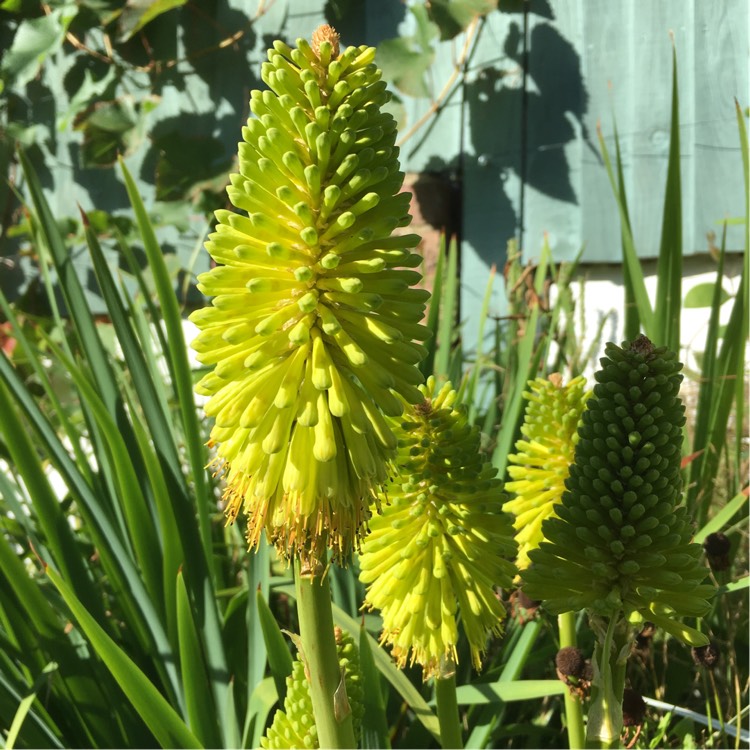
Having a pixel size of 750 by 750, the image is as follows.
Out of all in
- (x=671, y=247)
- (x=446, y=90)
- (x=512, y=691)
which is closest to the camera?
(x=512, y=691)

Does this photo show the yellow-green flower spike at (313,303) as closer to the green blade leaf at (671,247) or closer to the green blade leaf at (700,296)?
the green blade leaf at (671,247)

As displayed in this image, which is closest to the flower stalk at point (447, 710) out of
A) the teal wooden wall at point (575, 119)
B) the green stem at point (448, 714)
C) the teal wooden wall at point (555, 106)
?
the green stem at point (448, 714)

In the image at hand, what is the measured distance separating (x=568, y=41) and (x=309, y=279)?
2452 millimetres

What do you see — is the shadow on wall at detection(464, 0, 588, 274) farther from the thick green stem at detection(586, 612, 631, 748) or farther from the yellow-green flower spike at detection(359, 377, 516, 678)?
the thick green stem at detection(586, 612, 631, 748)

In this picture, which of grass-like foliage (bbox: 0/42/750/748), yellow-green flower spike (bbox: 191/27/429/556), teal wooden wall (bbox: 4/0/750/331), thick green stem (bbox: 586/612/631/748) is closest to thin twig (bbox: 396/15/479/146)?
teal wooden wall (bbox: 4/0/750/331)

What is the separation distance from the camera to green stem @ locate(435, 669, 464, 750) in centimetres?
84

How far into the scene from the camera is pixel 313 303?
0.70 metres

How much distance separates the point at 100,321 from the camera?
3371mm

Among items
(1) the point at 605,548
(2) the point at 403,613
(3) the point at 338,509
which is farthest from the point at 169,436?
(1) the point at 605,548

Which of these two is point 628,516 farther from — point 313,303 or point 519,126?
point 519,126

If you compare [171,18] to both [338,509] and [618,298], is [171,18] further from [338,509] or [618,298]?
[338,509]

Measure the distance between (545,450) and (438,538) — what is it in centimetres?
22

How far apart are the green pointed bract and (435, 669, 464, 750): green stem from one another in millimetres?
183

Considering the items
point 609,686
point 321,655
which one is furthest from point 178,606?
point 609,686
